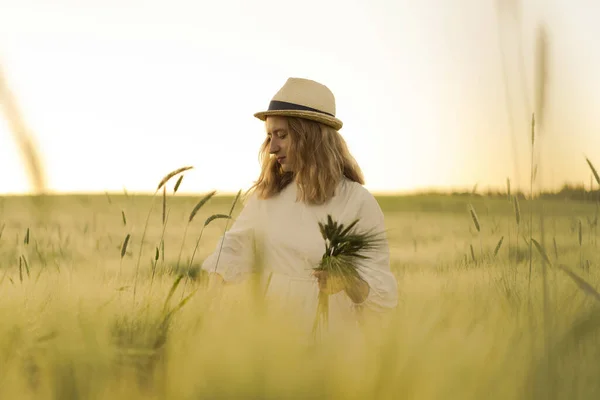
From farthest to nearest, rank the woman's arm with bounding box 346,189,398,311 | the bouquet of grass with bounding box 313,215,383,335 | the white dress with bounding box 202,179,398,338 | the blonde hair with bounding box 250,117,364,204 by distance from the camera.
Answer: the blonde hair with bounding box 250,117,364,204, the white dress with bounding box 202,179,398,338, the woman's arm with bounding box 346,189,398,311, the bouquet of grass with bounding box 313,215,383,335

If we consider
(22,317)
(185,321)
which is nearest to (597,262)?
(185,321)

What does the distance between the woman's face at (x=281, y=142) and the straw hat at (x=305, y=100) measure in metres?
0.04

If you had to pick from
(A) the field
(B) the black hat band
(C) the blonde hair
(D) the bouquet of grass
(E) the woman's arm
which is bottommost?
(E) the woman's arm

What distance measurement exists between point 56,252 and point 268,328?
2.78m

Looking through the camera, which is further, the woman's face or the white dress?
the woman's face

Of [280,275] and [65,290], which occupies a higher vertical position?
[65,290]

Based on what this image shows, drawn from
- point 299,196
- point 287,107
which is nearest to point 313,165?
point 299,196

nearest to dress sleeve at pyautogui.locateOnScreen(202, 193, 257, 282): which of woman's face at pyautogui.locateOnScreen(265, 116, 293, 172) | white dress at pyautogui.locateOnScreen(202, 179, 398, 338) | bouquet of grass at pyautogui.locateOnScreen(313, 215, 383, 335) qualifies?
white dress at pyautogui.locateOnScreen(202, 179, 398, 338)

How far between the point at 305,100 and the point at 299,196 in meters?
0.36

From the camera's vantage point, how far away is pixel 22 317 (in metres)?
0.78

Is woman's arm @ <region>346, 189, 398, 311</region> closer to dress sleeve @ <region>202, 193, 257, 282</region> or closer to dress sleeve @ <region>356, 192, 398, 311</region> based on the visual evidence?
dress sleeve @ <region>356, 192, 398, 311</region>

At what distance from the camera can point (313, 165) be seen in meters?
2.41

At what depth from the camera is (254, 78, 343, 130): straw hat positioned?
2.49 metres

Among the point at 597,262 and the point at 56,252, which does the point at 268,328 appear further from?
the point at 56,252
